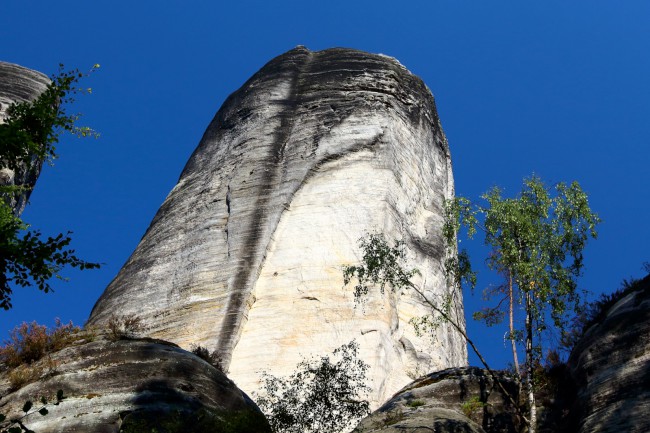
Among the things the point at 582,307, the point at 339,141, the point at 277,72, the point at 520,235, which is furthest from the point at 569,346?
Result: the point at 277,72

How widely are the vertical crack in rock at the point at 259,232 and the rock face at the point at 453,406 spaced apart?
323 inches

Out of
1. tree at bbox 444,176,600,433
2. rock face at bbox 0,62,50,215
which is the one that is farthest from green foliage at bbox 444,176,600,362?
rock face at bbox 0,62,50,215

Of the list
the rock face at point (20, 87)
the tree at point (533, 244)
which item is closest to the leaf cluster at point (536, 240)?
the tree at point (533, 244)

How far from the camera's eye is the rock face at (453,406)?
17.2m

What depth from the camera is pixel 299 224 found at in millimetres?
30609

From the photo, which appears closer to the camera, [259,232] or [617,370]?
[617,370]

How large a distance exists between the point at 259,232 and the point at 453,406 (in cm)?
1272

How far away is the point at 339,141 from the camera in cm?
3369

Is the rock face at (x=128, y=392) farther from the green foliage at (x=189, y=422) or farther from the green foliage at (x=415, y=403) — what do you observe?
the green foliage at (x=415, y=403)

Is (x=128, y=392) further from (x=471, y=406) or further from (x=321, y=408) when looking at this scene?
(x=471, y=406)

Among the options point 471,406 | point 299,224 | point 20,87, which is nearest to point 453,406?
point 471,406

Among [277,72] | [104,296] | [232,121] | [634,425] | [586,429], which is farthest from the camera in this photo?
[277,72]

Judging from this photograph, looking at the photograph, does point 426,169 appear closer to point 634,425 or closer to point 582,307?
point 582,307

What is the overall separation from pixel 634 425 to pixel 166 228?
20.6m
